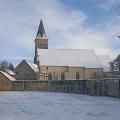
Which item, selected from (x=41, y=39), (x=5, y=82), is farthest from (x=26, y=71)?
(x=5, y=82)

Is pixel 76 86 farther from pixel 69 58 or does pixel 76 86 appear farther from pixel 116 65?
pixel 69 58

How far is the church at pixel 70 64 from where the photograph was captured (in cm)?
9125

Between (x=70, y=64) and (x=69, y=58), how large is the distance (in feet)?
9.78

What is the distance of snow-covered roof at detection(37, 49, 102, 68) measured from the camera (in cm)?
9375

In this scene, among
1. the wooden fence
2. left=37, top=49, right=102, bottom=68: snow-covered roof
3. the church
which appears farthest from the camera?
left=37, top=49, right=102, bottom=68: snow-covered roof

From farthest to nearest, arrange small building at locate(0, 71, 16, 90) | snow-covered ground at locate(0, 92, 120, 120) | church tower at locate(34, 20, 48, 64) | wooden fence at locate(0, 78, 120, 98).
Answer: church tower at locate(34, 20, 48, 64)
small building at locate(0, 71, 16, 90)
wooden fence at locate(0, 78, 120, 98)
snow-covered ground at locate(0, 92, 120, 120)

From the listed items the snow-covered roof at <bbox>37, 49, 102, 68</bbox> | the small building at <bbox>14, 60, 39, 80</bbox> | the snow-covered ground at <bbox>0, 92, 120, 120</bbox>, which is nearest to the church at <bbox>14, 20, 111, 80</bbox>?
the snow-covered roof at <bbox>37, 49, 102, 68</bbox>

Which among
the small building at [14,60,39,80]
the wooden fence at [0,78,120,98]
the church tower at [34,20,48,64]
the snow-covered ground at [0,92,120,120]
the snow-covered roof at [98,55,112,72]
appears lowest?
the snow-covered ground at [0,92,120,120]

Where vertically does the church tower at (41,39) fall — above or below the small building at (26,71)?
above

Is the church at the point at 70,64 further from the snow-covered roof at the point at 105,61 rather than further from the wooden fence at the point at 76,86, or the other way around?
the wooden fence at the point at 76,86

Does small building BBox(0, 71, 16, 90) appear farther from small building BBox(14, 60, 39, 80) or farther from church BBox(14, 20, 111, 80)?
church BBox(14, 20, 111, 80)

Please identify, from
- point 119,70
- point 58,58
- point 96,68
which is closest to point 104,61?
point 96,68

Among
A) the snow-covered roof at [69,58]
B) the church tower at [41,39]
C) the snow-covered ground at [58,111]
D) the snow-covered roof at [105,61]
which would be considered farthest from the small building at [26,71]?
the snow-covered ground at [58,111]

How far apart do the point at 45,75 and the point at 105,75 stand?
17.0 m
